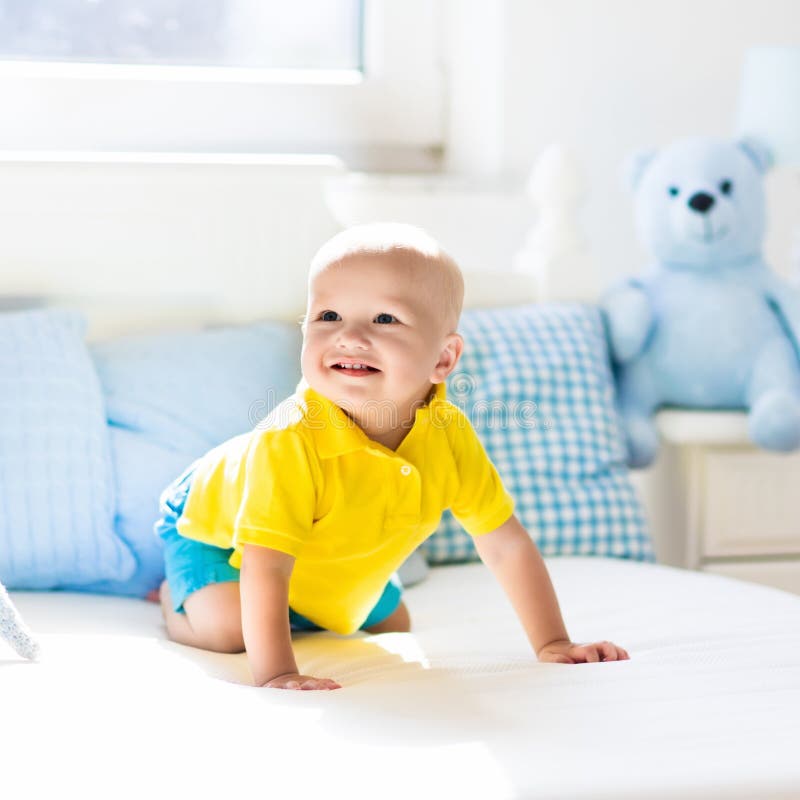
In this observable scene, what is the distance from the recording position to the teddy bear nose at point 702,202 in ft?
6.01

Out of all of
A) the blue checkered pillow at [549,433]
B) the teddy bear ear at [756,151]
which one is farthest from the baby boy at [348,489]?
the teddy bear ear at [756,151]

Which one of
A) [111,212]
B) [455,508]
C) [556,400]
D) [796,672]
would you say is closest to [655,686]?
[796,672]

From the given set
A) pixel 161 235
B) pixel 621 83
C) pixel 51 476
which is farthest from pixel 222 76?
pixel 51 476

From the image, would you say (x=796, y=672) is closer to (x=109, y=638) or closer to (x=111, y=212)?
(x=109, y=638)

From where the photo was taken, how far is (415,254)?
1.08m

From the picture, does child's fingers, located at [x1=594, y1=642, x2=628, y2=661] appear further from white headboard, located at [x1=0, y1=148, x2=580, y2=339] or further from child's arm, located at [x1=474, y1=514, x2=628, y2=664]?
white headboard, located at [x1=0, y1=148, x2=580, y2=339]

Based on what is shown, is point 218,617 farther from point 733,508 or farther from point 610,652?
point 733,508

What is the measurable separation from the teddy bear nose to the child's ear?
82 cm

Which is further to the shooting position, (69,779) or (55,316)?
(55,316)

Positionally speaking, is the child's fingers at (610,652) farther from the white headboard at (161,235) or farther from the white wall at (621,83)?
the white wall at (621,83)

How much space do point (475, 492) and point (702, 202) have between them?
86 cm

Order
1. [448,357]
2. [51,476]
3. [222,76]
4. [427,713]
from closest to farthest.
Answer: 1. [427,713]
2. [448,357]
3. [51,476]
4. [222,76]

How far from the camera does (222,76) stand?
6.80ft

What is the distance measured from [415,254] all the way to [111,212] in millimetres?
793
